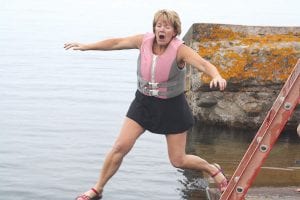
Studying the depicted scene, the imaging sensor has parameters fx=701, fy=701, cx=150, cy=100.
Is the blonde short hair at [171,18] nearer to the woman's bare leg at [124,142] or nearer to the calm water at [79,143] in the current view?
the woman's bare leg at [124,142]

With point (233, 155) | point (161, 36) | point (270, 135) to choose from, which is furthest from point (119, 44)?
point (233, 155)

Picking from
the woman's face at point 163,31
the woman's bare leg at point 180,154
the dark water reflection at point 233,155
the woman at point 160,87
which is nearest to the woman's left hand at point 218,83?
the woman at point 160,87

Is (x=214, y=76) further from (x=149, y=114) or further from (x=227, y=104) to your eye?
(x=227, y=104)

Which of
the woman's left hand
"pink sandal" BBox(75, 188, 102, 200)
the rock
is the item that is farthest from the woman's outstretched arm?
the rock

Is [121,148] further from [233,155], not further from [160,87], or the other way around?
[233,155]

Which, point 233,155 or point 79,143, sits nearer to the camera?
point 233,155

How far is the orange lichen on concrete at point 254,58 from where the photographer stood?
1110 cm

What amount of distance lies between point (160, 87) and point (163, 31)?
55cm

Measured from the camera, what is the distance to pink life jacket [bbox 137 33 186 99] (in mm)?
6809

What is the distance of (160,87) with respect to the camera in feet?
22.6

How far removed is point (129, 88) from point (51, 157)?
25.2 ft

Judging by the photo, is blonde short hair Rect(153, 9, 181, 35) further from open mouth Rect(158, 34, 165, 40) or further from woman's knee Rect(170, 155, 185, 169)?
woman's knee Rect(170, 155, 185, 169)

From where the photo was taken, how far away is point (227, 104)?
37.2 feet

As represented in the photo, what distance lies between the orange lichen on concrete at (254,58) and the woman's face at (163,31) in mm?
4254
